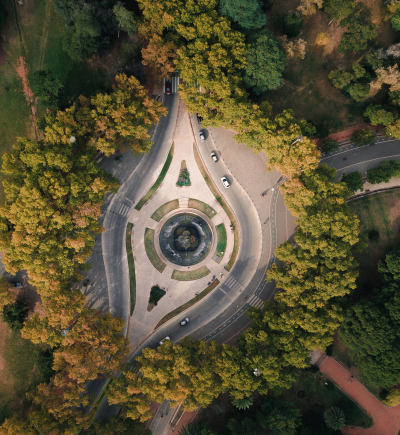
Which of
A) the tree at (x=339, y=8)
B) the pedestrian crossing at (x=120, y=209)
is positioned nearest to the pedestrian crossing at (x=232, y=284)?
the pedestrian crossing at (x=120, y=209)

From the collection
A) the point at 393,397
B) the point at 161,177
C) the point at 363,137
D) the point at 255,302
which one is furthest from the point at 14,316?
the point at 363,137

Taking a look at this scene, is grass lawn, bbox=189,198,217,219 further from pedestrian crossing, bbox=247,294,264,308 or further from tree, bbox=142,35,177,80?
tree, bbox=142,35,177,80

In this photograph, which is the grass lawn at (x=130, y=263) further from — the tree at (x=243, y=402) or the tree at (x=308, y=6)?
the tree at (x=308, y=6)

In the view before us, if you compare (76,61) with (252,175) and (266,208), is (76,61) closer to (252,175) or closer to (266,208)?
(252,175)

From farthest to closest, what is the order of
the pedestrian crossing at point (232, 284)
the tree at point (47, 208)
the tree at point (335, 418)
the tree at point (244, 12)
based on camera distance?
the pedestrian crossing at point (232, 284) → the tree at point (335, 418) → the tree at point (244, 12) → the tree at point (47, 208)

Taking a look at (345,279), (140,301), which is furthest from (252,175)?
(140,301)

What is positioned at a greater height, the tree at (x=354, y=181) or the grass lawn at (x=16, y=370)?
the tree at (x=354, y=181)

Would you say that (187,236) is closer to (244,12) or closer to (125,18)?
(125,18)
